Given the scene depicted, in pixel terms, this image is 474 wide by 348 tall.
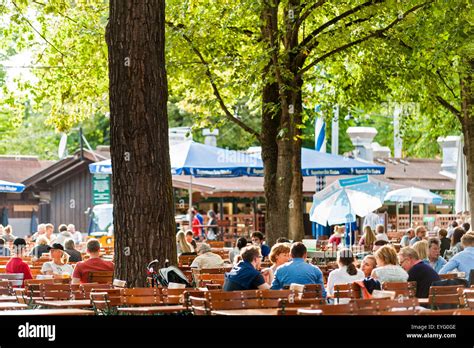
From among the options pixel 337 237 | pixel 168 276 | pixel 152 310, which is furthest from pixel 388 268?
pixel 337 237

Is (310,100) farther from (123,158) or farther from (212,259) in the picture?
(123,158)

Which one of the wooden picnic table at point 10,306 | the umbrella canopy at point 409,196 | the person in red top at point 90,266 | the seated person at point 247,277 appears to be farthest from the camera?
the umbrella canopy at point 409,196

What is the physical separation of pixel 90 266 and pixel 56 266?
5.16 feet

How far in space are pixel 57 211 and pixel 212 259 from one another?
33.1 metres

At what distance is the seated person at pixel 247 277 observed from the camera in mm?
15039

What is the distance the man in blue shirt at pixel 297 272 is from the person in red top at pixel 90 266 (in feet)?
11.8

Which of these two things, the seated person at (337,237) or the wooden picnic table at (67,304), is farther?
the seated person at (337,237)

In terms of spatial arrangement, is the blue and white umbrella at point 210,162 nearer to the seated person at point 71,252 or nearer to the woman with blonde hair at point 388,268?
the seated person at point 71,252

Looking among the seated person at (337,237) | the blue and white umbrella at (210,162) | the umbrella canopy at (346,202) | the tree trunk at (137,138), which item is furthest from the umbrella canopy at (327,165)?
the tree trunk at (137,138)

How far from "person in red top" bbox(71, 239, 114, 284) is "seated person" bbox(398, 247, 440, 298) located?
179 inches

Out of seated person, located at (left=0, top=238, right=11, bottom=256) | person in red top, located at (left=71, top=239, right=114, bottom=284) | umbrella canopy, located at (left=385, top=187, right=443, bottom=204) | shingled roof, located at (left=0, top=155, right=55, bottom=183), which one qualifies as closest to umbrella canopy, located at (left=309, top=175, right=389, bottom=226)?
seated person, located at (left=0, top=238, right=11, bottom=256)

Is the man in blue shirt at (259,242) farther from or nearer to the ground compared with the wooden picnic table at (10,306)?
farther from the ground
